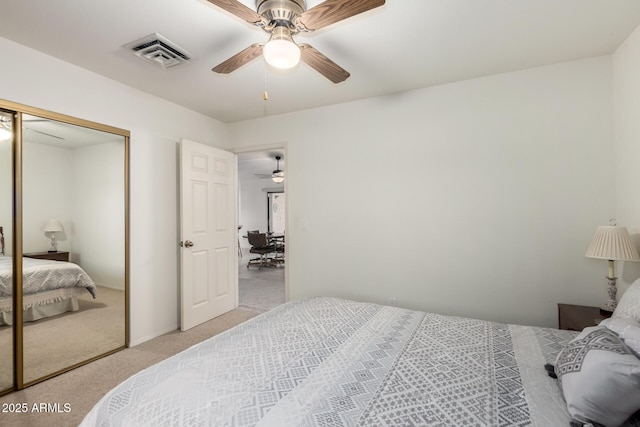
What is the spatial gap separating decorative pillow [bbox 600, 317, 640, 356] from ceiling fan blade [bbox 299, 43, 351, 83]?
1827 millimetres

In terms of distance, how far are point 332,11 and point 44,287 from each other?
2802 mm

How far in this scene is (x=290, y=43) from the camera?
4.70 ft

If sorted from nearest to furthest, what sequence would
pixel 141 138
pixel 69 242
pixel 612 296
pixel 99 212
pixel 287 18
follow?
pixel 287 18 → pixel 612 296 → pixel 69 242 → pixel 99 212 → pixel 141 138

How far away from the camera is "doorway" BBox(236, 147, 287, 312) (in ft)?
14.0

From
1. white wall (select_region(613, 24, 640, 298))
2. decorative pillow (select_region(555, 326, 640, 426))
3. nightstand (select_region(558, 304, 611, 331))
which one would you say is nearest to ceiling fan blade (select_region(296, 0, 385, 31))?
decorative pillow (select_region(555, 326, 640, 426))

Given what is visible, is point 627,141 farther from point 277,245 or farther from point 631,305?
point 277,245

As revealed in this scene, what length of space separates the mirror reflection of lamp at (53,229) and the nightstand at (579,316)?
3.75 meters

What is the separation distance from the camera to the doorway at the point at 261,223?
4.26 metres

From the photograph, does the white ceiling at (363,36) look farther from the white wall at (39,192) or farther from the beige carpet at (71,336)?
the beige carpet at (71,336)

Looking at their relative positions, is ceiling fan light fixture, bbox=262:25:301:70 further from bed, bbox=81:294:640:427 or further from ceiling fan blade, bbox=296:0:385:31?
bed, bbox=81:294:640:427

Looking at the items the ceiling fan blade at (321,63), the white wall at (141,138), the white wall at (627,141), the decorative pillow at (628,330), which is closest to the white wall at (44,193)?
the white wall at (141,138)

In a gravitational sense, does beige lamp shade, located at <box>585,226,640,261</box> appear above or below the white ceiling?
below

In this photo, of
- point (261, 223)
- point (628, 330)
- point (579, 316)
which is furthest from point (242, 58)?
point (261, 223)

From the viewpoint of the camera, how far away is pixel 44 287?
7.32 ft
